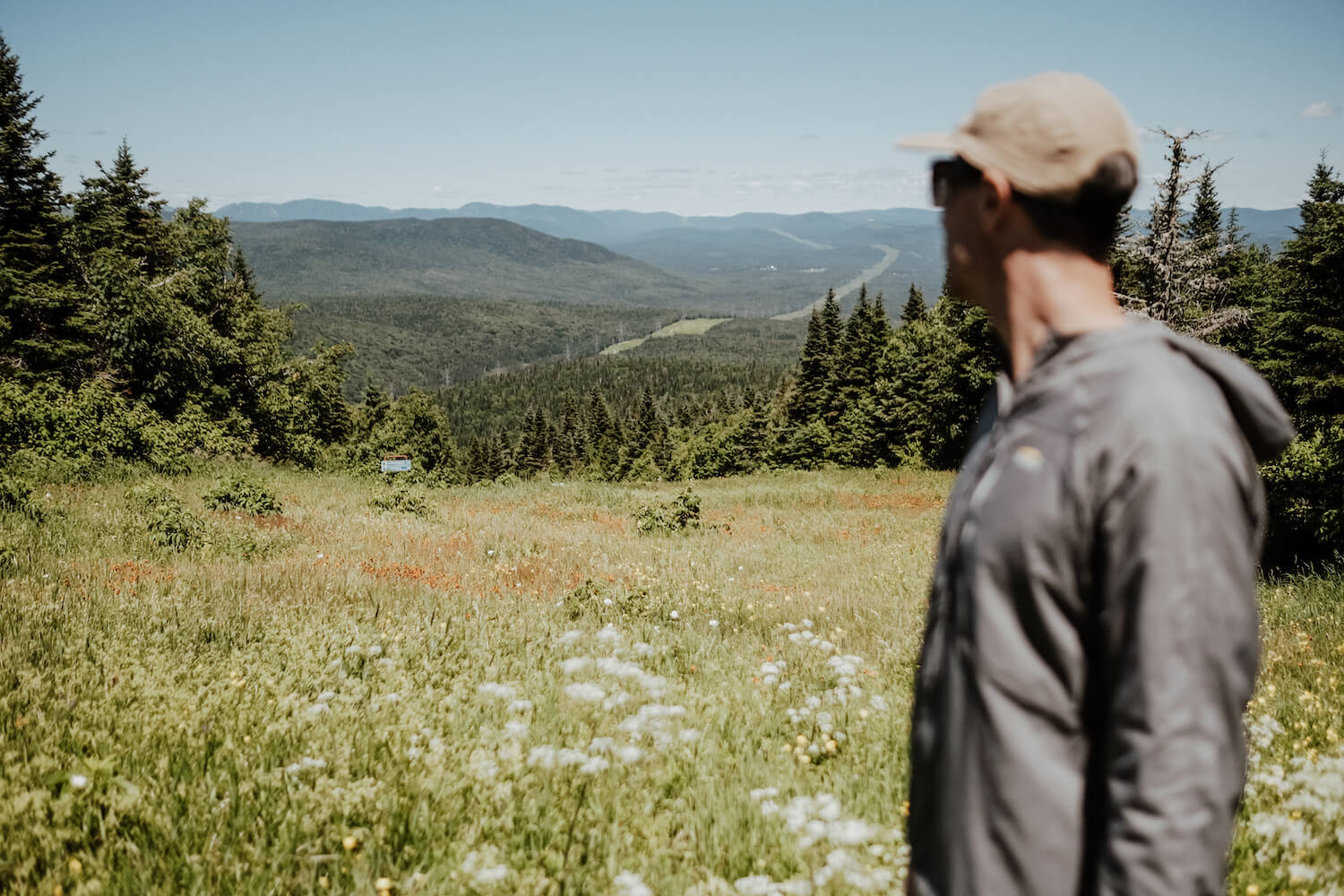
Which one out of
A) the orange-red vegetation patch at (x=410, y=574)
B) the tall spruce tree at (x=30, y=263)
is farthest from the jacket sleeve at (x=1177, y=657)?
the tall spruce tree at (x=30, y=263)

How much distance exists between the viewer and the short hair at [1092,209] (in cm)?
132

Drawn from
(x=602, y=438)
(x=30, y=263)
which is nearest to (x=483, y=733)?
(x=30, y=263)

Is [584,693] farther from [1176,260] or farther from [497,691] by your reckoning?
[1176,260]

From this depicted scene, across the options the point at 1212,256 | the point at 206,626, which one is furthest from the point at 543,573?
the point at 1212,256

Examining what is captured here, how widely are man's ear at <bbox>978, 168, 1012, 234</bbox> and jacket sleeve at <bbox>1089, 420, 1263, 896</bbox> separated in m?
0.51

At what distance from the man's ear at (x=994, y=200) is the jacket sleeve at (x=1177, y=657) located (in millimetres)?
513

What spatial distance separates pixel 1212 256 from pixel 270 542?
64.5ft

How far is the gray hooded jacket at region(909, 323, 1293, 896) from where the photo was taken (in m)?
1.18

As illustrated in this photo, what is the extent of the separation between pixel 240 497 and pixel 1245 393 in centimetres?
1553

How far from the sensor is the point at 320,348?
128ft

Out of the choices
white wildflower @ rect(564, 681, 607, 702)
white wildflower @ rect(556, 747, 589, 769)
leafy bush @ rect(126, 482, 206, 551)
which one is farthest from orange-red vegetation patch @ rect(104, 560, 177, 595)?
white wildflower @ rect(556, 747, 589, 769)

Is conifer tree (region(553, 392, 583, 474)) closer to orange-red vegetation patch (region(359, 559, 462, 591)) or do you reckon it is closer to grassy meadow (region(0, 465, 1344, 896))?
orange-red vegetation patch (region(359, 559, 462, 591))

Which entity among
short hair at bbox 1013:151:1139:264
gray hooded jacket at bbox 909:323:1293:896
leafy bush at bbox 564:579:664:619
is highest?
short hair at bbox 1013:151:1139:264

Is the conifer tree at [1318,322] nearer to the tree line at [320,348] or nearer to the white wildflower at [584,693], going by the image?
the tree line at [320,348]
